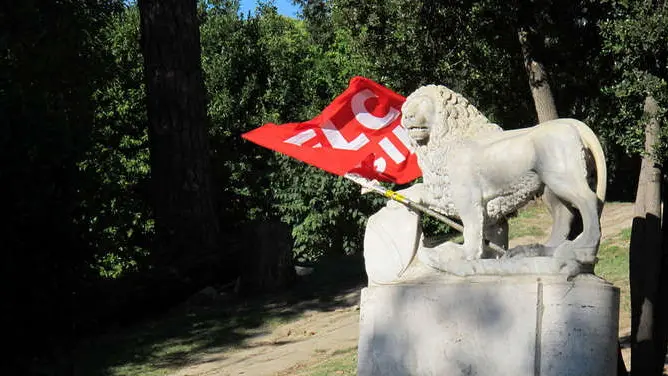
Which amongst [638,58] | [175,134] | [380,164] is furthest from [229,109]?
[380,164]

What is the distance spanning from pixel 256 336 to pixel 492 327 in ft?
24.0

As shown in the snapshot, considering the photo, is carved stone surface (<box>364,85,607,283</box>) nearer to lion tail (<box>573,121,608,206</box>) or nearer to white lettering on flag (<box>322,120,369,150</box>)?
lion tail (<box>573,121,608,206</box>)

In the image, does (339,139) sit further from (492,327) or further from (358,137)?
(492,327)

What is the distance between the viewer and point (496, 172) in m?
6.45

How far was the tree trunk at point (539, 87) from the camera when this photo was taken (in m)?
11.7

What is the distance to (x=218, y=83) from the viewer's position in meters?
29.1

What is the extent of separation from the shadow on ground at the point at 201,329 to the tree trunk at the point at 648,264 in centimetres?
513

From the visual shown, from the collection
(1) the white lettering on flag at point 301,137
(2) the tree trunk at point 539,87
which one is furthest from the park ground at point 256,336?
(1) the white lettering on flag at point 301,137

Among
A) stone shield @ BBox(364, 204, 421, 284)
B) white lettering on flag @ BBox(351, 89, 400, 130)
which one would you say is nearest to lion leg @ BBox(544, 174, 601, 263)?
stone shield @ BBox(364, 204, 421, 284)

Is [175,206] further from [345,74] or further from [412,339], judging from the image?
[345,74]

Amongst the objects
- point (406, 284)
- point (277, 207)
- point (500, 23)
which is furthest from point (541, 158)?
point (277, 207)

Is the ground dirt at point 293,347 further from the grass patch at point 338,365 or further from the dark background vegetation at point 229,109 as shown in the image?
the dark background vegetation at point 229,109

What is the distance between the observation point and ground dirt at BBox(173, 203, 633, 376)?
37.9ft

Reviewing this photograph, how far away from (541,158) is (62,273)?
4221 mm
